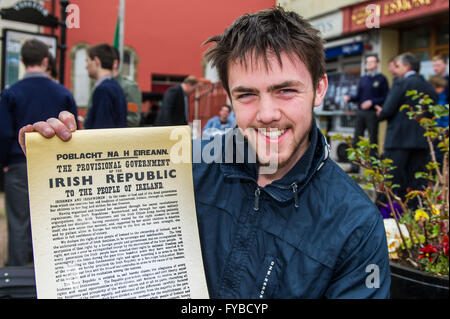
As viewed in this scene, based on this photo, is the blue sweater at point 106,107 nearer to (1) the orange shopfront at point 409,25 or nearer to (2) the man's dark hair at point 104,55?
(2) the man's dark hair at point 104,55

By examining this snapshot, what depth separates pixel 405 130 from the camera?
4.20m

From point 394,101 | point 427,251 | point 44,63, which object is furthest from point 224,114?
point 427,251

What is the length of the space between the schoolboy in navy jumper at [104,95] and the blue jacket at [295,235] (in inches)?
75.2

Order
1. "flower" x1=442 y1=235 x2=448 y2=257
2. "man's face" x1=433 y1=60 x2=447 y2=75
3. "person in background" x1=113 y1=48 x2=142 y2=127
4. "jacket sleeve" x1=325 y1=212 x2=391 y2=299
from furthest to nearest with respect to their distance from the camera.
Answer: "man's face" x1=433 y1=60 x2=447 y2=75 → "person in background" x1=113 y1=48 x2=142 y2=127 → "flower" x1=442 y1=235 x2=448 y2=257 → "jacket sleeve" x1=325 y1=212 x2=391 y2=299

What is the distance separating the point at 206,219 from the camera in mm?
1182

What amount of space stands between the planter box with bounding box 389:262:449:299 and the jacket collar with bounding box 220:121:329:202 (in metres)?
0.94

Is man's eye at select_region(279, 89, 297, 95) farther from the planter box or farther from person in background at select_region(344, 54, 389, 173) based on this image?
person in background at select_region(344, 54, 389, 173)

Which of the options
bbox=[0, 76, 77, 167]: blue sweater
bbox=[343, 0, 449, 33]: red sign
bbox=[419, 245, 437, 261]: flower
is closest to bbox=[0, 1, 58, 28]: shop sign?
bbox=[0, 76, 77, 167]: blue sweater

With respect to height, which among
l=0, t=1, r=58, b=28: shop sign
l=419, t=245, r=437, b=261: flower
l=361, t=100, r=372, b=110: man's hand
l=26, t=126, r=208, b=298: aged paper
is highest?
l=0, t=1, r=58, b=28: shop sign

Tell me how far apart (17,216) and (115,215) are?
2.39 m

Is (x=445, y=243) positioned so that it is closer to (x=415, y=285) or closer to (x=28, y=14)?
(x=415, y=285)

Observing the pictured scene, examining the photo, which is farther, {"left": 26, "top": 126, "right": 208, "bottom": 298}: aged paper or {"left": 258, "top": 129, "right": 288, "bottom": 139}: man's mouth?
{"left": 258, "top": 129, "right": 288, "bottom": 139}: man's mouth

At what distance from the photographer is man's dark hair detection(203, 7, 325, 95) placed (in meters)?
1.09
